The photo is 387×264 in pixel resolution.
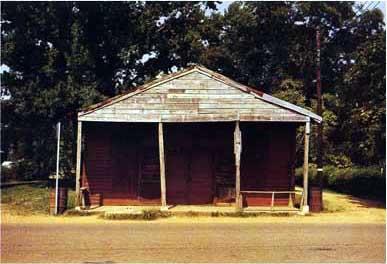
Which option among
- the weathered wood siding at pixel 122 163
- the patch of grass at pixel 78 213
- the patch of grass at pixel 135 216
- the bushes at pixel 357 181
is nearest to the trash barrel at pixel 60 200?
the patch of grass at pixel 78 213

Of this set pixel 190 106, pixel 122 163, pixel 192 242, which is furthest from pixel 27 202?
pixel 192 242

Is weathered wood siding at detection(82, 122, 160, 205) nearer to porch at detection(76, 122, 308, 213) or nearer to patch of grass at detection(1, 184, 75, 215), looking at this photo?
porch at detection(76, 122, 308, 213)

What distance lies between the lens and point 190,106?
2066cm

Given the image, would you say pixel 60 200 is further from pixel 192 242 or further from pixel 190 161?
pixel 192 242

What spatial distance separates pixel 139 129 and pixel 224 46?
30.9 m

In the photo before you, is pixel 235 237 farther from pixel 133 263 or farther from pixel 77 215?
pixel 77 215

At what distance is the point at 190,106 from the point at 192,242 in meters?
8.74

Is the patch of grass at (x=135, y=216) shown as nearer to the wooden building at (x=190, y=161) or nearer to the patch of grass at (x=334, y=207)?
the wooden building at (x=190, y=161)

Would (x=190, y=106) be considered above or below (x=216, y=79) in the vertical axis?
below

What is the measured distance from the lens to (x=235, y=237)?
13531mm

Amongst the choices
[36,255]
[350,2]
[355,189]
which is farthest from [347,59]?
[36,255]

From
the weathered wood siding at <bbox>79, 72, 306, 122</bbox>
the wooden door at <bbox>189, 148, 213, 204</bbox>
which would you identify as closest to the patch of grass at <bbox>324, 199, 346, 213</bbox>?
the weathered wood siding at <bbox>79, 72, 306, 122</bbox>

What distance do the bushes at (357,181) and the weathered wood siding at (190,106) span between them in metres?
9.85

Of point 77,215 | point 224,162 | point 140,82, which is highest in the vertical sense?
point 140,82
